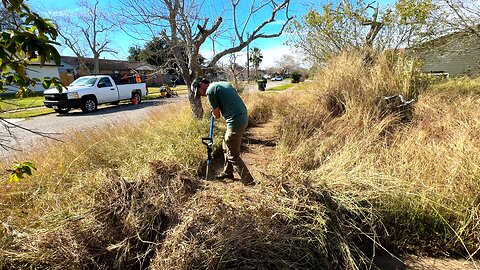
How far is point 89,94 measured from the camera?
12758 millimetres

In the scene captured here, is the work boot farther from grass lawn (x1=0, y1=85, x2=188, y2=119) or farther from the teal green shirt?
grass lawn (x1=0, y1=85, x2=188, y2=119)

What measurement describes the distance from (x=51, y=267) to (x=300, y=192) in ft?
7.23

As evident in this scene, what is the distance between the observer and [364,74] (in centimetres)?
661

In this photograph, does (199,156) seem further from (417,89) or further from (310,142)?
(417,89)

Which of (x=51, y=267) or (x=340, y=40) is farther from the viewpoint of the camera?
(x=340, y=40)

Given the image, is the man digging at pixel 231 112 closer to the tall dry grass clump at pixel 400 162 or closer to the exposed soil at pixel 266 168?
the exposed soil at pixel 266 168

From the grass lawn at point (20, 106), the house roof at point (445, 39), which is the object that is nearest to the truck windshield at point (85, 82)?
the grass lawn at point (20, 106)

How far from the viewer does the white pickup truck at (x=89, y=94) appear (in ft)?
39.2

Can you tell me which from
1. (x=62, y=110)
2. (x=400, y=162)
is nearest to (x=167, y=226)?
→ (x=400, y=162)

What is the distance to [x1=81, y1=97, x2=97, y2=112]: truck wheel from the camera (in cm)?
1258

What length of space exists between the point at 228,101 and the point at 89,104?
11465mm

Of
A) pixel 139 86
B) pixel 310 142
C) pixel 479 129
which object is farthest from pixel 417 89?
pixel 139 86

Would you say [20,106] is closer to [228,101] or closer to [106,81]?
[228,101]

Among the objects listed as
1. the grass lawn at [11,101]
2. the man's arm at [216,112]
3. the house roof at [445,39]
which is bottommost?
the man's arm at [216,112]
